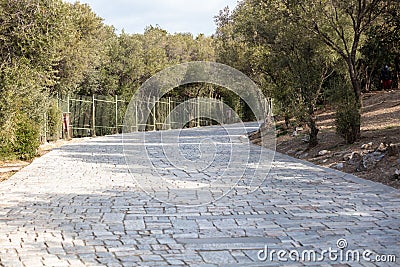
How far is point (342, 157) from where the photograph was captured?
42.0 ft

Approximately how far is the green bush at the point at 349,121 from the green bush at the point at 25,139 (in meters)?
9.14

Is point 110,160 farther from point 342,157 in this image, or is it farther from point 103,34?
point 103,34

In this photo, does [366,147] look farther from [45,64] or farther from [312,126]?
[45,64]

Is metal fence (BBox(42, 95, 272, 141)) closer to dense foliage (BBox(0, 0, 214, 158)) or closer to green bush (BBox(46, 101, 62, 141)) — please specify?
green bush (BBox(46, 101, 62, 141))

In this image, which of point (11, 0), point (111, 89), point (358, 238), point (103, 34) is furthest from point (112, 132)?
point (358, 238)

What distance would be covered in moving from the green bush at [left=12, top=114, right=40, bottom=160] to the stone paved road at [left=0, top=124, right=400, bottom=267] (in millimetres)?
4863

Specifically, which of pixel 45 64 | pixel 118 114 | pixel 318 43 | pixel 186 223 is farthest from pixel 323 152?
pixel 118 114

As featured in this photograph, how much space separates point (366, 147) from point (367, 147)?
29 millimetres

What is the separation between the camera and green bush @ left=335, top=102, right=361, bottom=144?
13.5 m

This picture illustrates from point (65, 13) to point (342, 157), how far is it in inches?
298

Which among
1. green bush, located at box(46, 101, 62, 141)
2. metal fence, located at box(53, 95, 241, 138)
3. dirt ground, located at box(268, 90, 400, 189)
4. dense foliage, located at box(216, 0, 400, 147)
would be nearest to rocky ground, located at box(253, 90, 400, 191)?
dirt ground, located at box(268, 90, 400, 189)

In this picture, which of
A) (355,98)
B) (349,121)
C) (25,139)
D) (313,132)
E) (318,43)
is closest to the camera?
(349,121)

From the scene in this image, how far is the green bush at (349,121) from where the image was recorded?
531 inches

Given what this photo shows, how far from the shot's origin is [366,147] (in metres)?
12.6
